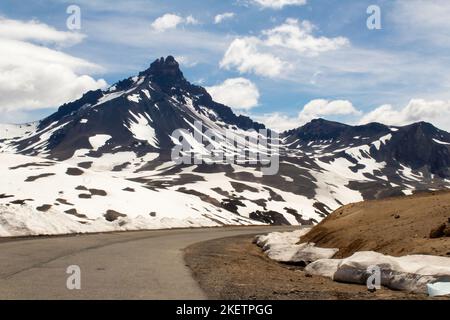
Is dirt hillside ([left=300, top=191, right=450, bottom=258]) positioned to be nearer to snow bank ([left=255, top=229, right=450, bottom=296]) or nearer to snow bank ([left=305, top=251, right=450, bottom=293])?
snow bank ([left=305, top=251, right=450, bottom=293])

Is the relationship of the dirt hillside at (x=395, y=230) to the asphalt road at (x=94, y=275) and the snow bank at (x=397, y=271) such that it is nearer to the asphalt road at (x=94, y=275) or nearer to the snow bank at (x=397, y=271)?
the snow bank at (x=397, y=271)

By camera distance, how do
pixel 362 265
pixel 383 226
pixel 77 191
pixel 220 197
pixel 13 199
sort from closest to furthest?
pixel 362 265 → pixel 383 226 → pixel 13 199 → pixel 77 191 → pixel 220 197

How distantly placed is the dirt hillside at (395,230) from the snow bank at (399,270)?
168 centimetres

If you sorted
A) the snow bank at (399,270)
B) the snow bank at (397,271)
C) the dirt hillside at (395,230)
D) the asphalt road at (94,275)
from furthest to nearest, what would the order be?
the dirt hillside at (395,230)
the snow bank at (399,270)
the snow bank at (397,271)
the asphalt road at (94,275)

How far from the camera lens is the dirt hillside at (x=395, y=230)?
20.2 metres

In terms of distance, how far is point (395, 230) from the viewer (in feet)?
77.9

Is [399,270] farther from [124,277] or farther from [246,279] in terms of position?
[124,277]

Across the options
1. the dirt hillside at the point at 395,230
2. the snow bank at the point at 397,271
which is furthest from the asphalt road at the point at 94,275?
the dirt hillside at the point at 395,230

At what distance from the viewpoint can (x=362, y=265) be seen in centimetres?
1652

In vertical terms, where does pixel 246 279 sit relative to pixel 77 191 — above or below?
below

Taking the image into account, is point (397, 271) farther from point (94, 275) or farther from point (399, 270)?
point (94, 275)
